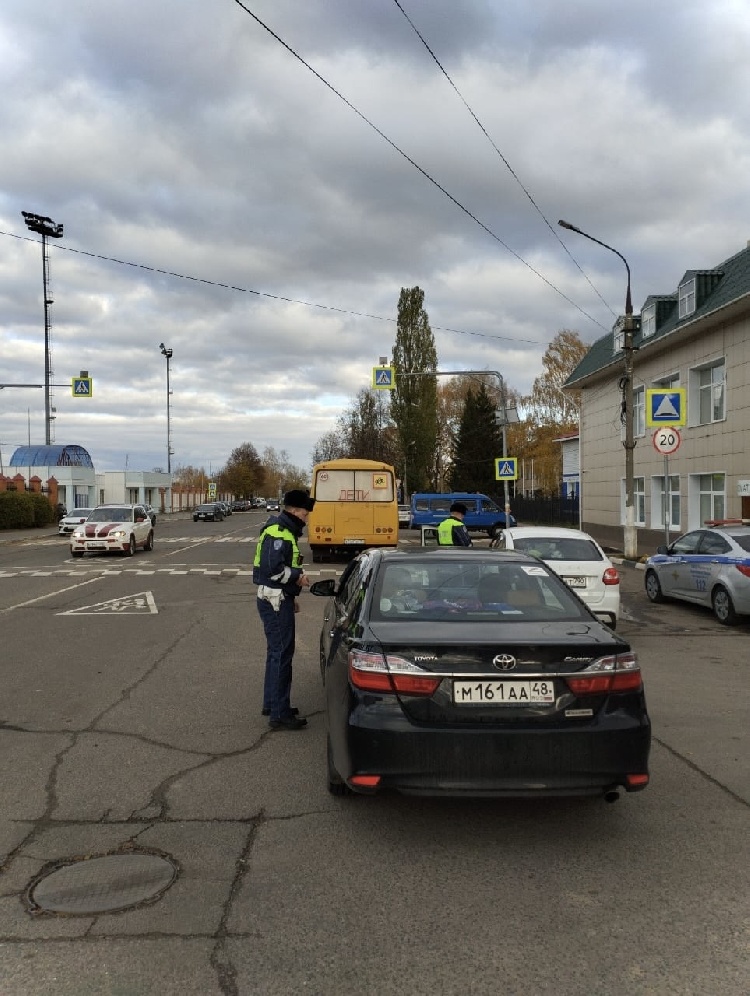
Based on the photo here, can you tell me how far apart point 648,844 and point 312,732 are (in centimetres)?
264

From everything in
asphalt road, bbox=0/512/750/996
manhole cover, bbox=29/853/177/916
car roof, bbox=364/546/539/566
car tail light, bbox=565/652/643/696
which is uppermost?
car roof, bbox=364/546/539/566

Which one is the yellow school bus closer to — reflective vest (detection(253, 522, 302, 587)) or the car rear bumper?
reflective vest (detection(253, 522, 302, 587))

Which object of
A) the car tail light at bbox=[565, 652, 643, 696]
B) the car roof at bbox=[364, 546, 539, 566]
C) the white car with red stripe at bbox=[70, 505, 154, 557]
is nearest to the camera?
the car tail light at bbox=[565, 652, 643, 696]

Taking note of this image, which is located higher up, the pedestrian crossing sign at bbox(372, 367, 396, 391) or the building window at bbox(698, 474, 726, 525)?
the pedestrian crossing sign at bbox(372, 367, 396, 391)

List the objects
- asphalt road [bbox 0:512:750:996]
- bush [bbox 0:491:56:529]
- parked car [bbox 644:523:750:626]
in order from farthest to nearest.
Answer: bush [bbox 0:491:56:529]
parked car [bbox 644:523:750:626]
asphalt road [bbox 0:512:750:996]

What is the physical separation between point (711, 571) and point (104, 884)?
406 inches

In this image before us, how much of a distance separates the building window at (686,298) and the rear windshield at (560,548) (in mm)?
18519

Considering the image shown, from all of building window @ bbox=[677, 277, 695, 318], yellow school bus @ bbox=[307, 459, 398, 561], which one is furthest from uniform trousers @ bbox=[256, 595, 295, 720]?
building window @ bbox=[677, 277, 695, 318]

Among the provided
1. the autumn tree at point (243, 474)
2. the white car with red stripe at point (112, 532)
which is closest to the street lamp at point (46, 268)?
the white car with red stripe at point (112, 532)

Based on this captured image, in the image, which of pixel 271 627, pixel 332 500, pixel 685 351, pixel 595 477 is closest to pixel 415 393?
pixel 595 477

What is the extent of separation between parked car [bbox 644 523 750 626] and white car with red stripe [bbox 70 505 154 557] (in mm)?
16337

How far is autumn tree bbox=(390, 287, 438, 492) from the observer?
70.6m

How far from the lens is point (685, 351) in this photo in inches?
1075

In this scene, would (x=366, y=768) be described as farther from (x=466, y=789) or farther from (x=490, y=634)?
(x=490, y=634)
